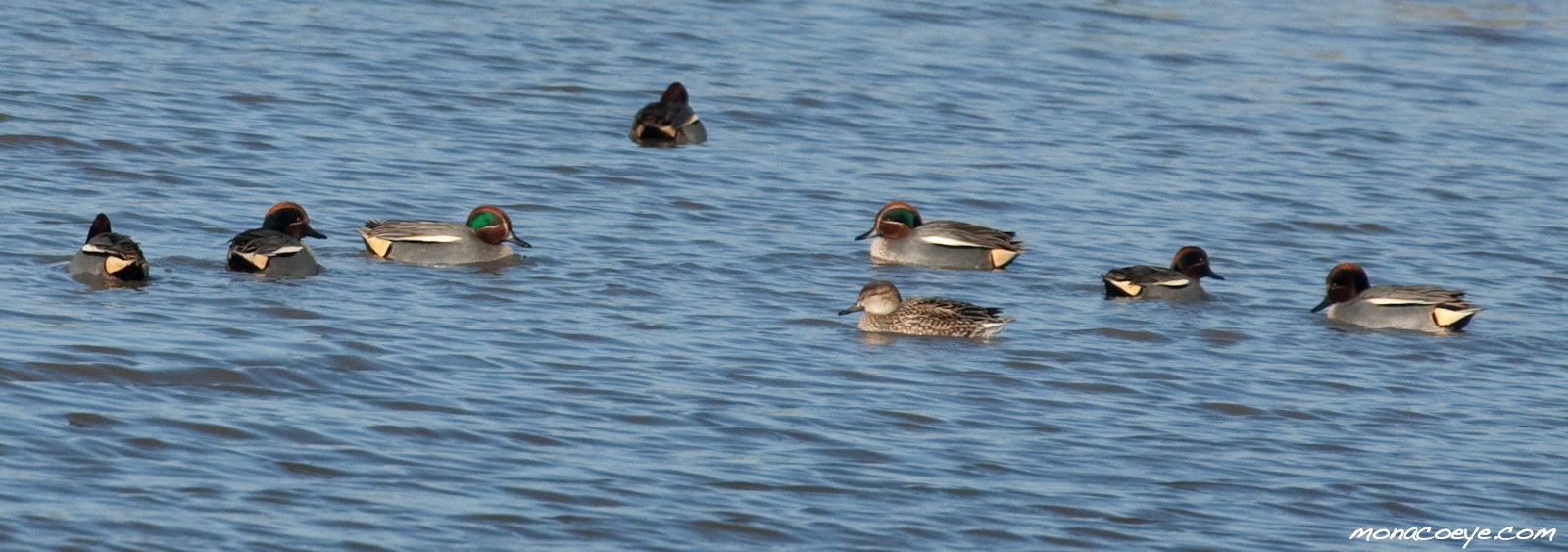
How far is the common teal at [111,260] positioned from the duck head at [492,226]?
2.26 metres

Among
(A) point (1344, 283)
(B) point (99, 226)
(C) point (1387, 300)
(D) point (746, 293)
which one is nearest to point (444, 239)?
(D) point (746, 293)

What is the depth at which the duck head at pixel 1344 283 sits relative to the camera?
A: 13086mm

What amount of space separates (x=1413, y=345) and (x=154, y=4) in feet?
47.8

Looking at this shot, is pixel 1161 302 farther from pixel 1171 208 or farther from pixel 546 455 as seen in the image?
pixel 546 455

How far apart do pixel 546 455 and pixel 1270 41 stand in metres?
18.2

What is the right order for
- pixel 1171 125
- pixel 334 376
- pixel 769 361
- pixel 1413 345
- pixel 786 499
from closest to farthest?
1. pixel 786 499
2. pixel 334 376
3. pixel 769 361
4. pixel 1413 345
5. pixel 1171 125

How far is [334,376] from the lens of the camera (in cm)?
980

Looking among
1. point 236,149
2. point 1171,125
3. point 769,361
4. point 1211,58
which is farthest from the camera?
point 1211,58

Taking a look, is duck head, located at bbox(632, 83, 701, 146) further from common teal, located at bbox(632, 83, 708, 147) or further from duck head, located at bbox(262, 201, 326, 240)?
duck head, located at bbox(262, 201, 326, 240)

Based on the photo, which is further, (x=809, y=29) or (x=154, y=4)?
(x=809, y=29)

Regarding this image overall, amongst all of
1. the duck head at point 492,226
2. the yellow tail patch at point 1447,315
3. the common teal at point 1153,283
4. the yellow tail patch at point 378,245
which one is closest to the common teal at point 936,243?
the common teal at point 1153,283

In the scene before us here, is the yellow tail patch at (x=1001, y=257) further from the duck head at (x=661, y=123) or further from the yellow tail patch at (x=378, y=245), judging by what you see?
the duck head at (x=661, y=123)

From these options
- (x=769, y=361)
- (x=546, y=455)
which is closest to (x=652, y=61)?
(x=769, y=361)

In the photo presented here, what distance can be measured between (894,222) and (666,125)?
13.4 feet
